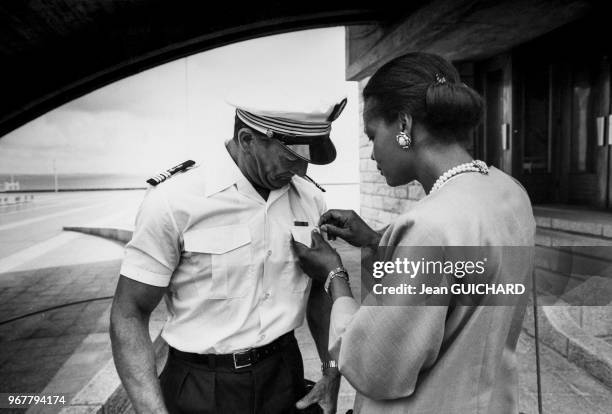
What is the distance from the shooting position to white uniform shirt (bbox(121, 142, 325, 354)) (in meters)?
1.43

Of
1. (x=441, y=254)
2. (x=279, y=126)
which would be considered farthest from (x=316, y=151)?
(x=441, y=254)

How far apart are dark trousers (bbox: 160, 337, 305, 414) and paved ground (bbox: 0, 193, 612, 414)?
1.73 m

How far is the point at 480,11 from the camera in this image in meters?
3.73

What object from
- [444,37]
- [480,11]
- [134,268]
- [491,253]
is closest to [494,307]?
[491,253]

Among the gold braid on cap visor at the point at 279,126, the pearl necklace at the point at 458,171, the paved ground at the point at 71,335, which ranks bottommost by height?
the paved ground at the point at 71,335

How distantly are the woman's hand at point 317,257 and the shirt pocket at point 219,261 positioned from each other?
19cm

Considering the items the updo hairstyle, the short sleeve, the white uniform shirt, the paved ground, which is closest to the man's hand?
the white uniform shirt

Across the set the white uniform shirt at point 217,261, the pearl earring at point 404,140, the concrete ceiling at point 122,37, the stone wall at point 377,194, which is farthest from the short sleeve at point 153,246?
the stone wall at point 377,194

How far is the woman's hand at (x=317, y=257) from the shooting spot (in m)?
1.50

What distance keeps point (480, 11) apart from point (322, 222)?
9.84ft

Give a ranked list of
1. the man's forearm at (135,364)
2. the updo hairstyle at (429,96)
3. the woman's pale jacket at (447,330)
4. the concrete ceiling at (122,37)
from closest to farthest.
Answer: the woman's pale jacket at (447,330) < the updo hairstyle at (429,96) < the man's forearm at (135,364) < the concrete ceiling at (122,37)

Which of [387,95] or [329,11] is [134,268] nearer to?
Answer: [387,95]

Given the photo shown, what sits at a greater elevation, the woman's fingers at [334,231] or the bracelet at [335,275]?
the woman's fingers at [334,231]

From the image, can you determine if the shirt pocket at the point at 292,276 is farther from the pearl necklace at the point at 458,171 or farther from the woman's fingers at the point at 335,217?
the pearl necklace at the point at 458,171
